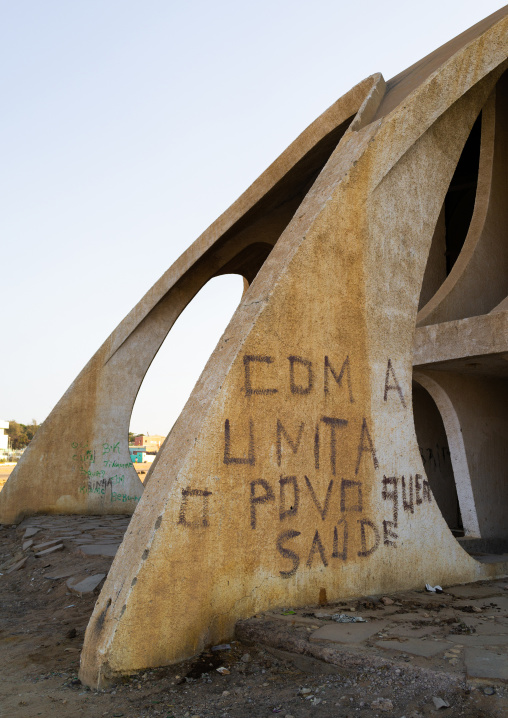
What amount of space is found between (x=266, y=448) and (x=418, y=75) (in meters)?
4.82

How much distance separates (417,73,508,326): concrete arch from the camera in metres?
7.43

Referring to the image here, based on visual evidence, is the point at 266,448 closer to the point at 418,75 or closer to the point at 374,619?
the point at 374,619

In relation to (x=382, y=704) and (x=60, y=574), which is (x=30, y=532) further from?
(x=382, y=704)

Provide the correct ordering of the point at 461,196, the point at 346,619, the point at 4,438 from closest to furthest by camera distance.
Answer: the point at 346,619 < the point at 461,196 < the point at 4,438

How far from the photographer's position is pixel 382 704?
9.05ft

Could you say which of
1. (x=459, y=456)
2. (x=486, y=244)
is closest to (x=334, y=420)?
(x=459, y=456)

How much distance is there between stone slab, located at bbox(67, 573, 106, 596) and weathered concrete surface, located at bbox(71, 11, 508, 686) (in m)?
2.37

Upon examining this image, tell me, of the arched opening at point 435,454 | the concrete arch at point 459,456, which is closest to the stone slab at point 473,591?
the concrete arch at point 459,456

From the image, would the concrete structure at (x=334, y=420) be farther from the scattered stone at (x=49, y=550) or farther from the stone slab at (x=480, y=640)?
the scattered stone at (x=49, y=550)

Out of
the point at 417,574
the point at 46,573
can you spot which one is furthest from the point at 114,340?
the point at 417,574

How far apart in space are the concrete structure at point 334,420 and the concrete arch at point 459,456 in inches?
0.8

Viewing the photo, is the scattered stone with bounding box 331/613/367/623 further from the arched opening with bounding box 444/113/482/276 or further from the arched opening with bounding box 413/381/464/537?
the arched opening with bounding box 444/113/482/276

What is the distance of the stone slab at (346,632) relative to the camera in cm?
333

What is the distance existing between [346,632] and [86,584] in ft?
10.6
